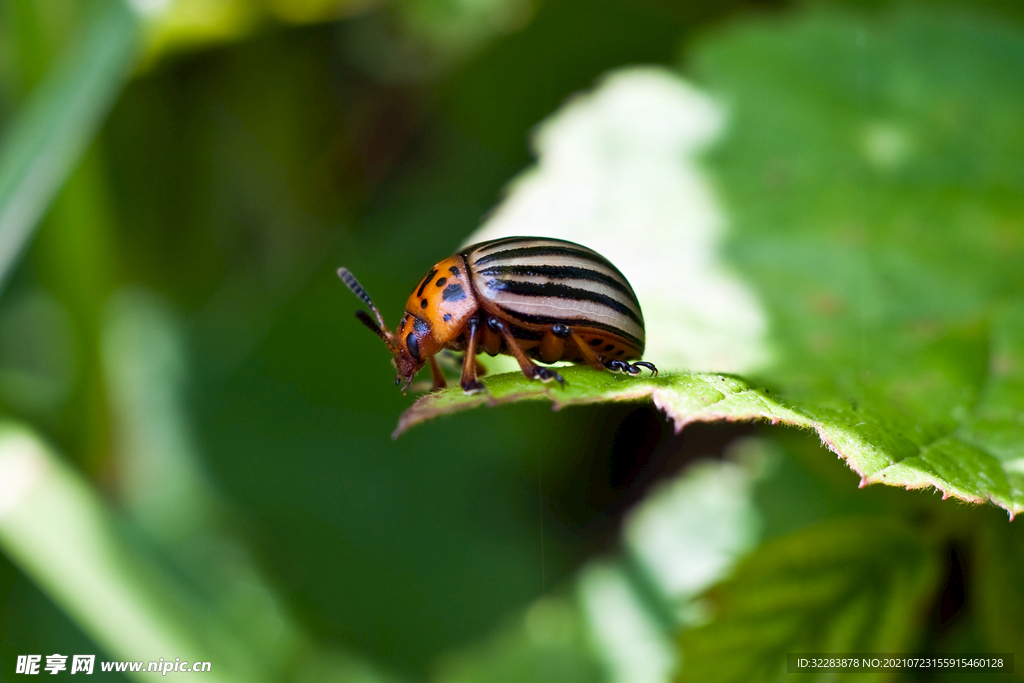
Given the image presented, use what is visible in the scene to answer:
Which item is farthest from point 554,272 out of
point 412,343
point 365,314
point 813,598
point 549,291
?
point 813,598

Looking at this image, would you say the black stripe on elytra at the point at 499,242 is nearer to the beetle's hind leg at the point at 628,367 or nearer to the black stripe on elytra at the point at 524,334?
the black stripe on elytra at the point at 524,334

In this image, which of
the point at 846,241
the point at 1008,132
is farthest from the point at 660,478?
the point at 1008,132

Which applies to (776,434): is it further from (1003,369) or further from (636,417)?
(1003,369)

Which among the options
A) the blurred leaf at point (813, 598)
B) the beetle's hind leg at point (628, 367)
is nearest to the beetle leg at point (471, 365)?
the beetle's hind leg at point (628, 367)

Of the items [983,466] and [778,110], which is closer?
[983,466]

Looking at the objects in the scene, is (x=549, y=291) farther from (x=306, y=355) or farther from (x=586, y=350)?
(x=306, y=355)

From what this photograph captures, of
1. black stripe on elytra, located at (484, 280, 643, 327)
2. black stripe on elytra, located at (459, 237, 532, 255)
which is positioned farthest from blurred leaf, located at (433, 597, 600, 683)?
black stripe on elytra, located at (459, 237, 532, 255)

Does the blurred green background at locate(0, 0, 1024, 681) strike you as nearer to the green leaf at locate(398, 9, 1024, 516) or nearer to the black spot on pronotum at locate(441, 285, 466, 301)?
the green leaf at locate(398, 9, 1024, 516)
